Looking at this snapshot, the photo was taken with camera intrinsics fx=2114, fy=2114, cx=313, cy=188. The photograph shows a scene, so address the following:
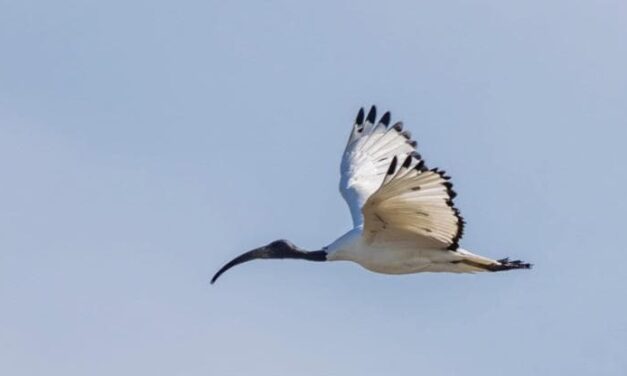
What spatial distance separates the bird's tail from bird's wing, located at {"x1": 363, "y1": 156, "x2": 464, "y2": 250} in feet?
1.07

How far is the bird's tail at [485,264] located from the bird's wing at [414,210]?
33 centimetres

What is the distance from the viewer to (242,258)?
2084 cm

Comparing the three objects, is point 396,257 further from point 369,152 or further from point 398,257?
point 369,152

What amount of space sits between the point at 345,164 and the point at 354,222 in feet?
4.59

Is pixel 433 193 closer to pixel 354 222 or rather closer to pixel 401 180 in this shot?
pixel 401 180

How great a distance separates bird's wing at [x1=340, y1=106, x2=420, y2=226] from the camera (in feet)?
67.5

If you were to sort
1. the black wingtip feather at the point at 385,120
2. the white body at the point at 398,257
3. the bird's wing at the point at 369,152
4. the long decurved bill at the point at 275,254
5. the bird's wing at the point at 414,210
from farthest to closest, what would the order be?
the black wingtip feather at the point at 385,120 → the bird's wing at the point at 369,152 → the long decurved bill at the point at 275,254 → the white body at the point at 398,257 → the bird's wing at the point at 414,210

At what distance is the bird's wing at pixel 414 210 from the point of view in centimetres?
1727

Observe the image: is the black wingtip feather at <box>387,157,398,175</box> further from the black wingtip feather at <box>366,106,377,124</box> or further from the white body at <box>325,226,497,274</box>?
the black wingtip feather at <box>366,106,377,124</box>

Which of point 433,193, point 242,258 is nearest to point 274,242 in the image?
point 242,258

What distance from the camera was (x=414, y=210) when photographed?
17.9 meters

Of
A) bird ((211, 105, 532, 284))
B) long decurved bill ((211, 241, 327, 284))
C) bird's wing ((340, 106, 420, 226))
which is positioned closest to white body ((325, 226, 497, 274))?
bird ((211, 105, 532, 284))

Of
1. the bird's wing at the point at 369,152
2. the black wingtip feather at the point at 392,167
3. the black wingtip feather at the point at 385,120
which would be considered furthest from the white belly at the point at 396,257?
the black wingtip feather at the point at 385,120

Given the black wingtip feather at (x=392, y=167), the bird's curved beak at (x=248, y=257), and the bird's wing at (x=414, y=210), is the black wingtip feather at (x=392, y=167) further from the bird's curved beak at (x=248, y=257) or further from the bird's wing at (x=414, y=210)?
A: the bird's curved beak at (x=248, y=257)
